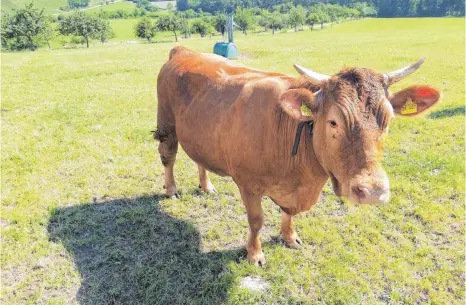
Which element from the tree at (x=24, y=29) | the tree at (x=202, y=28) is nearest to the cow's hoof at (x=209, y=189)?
the tree at (x=24, y=29)

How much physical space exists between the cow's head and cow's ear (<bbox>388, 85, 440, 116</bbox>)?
10 millimetres

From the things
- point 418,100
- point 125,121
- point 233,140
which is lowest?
point 125,121

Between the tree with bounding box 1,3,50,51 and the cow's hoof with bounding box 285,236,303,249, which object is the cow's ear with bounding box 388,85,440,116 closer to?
the cow's hoof with bounding box 285,236,303,249

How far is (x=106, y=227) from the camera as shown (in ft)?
17.8

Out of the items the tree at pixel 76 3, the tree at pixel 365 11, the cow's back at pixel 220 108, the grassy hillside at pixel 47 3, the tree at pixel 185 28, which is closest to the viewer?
the cow's back at pixel 220 108

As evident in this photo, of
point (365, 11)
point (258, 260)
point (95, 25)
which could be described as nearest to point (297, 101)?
point (258, 260)

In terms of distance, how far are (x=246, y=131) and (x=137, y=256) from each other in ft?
7.86

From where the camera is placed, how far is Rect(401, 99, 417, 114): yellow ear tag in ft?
10.6

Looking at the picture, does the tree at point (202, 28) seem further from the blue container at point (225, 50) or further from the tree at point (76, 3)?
the tree at point (76, 3)

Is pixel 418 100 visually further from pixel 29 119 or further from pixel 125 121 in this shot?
pixel 29 119

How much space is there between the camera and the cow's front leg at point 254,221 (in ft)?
14.3

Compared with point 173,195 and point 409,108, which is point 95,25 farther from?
point 409,108

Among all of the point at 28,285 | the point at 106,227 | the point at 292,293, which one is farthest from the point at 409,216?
the point at 28,285

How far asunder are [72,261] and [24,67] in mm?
19815
